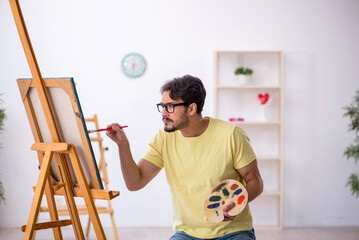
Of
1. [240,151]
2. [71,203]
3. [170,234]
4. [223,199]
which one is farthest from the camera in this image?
[170,234]

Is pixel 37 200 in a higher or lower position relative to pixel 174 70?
lower

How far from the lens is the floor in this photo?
11.4ft

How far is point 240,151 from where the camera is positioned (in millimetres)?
1775

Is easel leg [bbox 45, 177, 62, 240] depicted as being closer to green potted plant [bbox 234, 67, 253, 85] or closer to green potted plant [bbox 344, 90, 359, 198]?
green potted plant [bbox 234, 67, 253, 85]

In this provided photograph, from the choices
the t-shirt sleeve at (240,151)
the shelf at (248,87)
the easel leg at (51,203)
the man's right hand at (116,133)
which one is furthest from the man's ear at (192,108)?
the shelf at (248,87)

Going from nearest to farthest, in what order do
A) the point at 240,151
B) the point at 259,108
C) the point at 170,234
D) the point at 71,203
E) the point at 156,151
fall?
1. the point at 71,203
2. the point at 240,151
3. the point at 156,151
4. the point at 170,234
5. the point at 259,108

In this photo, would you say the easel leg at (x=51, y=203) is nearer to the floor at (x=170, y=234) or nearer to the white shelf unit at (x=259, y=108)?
the floor at (x=170, y=234)

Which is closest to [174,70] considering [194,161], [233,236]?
[194,161]

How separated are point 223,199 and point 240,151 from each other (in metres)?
0.31

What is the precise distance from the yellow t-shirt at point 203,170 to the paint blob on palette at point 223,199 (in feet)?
0.72

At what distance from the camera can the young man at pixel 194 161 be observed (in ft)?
5.74

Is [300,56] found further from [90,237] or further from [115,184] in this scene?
[90,237]

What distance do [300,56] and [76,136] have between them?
9.61 feet

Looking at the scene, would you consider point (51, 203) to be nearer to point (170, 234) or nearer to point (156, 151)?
point (156, 151)
